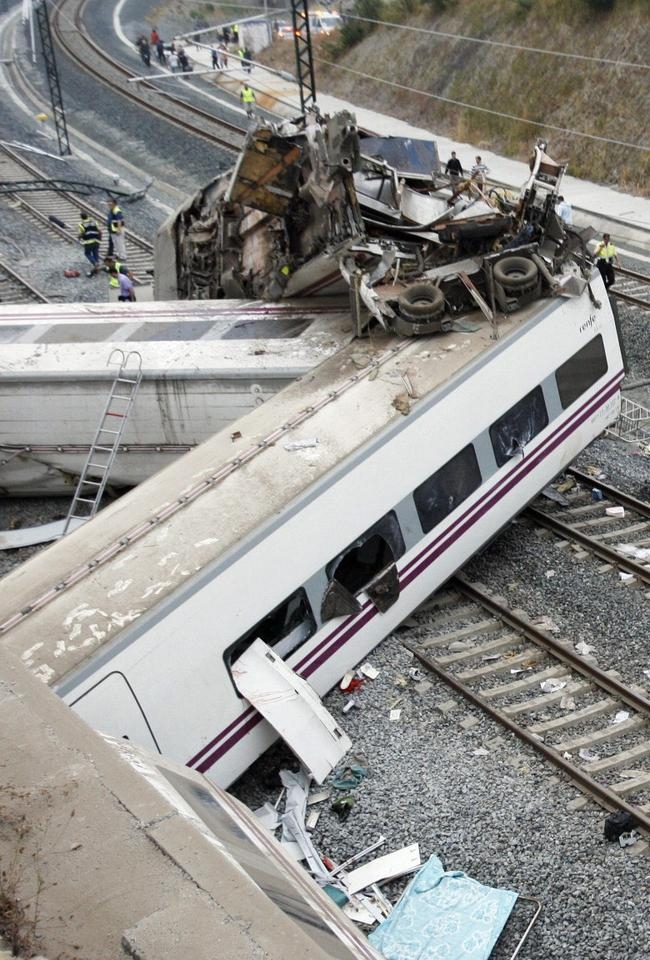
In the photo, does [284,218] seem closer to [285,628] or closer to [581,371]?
[581,371]

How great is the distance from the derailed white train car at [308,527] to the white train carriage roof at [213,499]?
2 cm

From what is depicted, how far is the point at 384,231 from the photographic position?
1513 cm

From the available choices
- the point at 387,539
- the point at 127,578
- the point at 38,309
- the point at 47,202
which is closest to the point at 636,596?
the point at 387,539

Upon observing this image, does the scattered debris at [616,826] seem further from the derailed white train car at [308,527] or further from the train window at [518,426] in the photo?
the train window at [518,426]

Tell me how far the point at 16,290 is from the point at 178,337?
8579mm

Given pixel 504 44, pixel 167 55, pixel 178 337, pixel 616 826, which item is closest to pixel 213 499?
pixel 616 826

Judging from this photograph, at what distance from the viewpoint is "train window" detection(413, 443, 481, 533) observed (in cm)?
1145

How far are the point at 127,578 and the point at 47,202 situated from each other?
68.5 ft

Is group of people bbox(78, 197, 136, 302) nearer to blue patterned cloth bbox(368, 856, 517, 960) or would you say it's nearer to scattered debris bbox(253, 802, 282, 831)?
scattered debris bbox(253, 802, 282, 831)

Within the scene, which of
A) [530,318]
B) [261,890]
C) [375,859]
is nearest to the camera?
[261,890]

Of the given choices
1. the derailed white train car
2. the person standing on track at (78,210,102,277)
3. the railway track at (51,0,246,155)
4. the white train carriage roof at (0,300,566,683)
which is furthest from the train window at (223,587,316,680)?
the railway track at (51,0,246,155)

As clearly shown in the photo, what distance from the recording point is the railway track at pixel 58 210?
963 inches

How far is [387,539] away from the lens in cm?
1108

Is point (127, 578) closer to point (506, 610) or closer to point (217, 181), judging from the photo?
point (506, 610)
